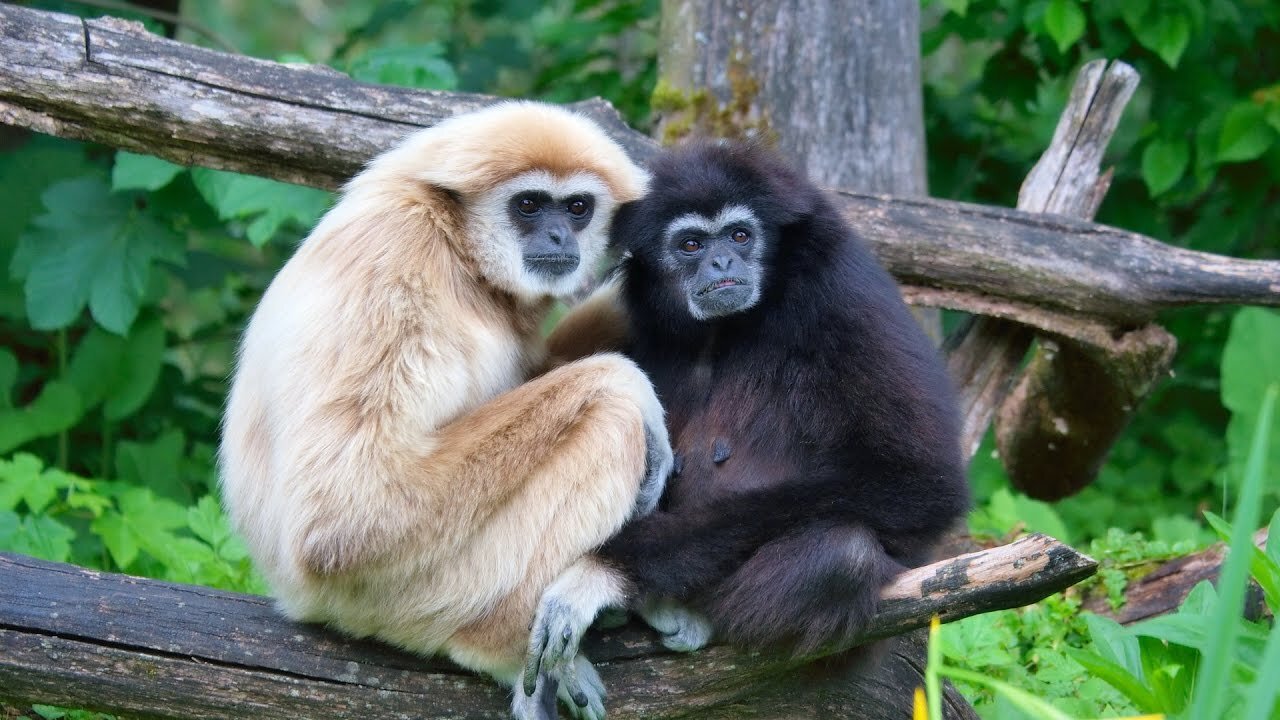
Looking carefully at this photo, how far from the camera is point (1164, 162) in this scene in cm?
555

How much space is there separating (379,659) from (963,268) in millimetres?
2704

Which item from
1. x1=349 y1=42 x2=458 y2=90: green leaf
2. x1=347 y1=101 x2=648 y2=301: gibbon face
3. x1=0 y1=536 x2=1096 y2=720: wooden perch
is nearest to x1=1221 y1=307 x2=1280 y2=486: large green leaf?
x1=0 y1=536 x2=1096 y2=720: wooden perch

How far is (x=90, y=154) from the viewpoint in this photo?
6195mm

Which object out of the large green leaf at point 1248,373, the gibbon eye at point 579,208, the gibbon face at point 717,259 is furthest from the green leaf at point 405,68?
the large green leaf at point 1248,373

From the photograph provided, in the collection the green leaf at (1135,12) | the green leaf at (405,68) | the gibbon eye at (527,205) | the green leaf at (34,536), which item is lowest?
the green leaf at (34,536)

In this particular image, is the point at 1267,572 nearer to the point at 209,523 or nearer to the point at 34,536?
the point at 209,523

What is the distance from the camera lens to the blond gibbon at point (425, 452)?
296 cm

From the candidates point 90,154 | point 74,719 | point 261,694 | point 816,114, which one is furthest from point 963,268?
point 90,154

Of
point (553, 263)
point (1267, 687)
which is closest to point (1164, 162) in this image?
point (553, 263)

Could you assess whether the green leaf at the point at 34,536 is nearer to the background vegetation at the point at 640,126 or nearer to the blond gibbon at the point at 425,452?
the background vegetation at the point at 640,126

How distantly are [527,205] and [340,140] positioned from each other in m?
1.19

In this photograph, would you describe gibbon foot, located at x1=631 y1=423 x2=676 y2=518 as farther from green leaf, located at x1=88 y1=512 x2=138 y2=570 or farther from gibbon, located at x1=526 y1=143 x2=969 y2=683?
green leaf, located at x1=88 y1=512 x2=138 y2=570

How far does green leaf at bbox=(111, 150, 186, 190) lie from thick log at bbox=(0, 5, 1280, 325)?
0.33m

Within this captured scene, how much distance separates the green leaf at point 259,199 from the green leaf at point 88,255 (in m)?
0.59
